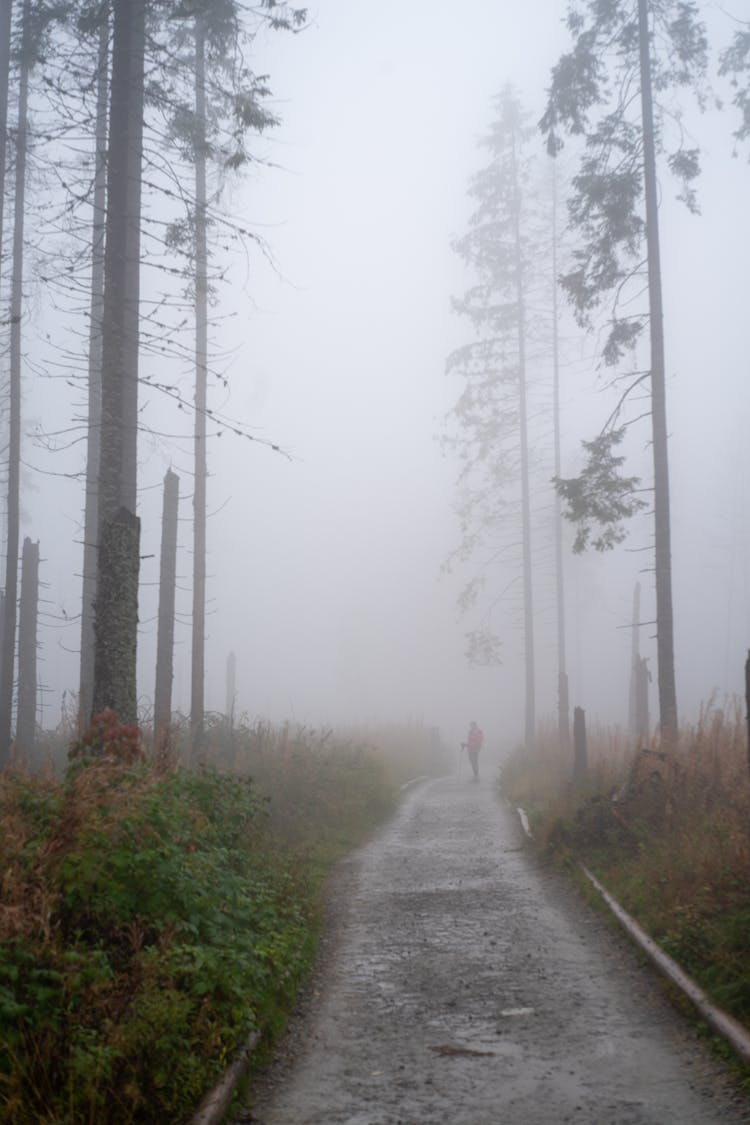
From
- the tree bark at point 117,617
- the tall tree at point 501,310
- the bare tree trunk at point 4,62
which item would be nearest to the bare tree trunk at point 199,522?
the bare tree trunk at point 4,62

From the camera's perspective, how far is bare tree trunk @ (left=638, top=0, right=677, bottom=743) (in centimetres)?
1683

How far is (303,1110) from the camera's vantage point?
5629 millimetres

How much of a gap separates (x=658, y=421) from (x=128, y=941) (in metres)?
14.0

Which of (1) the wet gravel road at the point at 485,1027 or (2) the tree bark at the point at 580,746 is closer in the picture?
(1) the wet gravel road at the point at 485,1027

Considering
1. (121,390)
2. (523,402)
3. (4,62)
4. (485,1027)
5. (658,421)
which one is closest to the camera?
(485,1027)

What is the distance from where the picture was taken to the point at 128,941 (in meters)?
6.27

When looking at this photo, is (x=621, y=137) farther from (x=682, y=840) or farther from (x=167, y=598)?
(x=682, y=840)

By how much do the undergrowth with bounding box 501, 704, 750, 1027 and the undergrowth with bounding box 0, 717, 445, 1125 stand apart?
3.19 meters

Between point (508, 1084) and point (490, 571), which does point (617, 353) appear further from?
point (490, 571)

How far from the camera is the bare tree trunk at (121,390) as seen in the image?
1105 centimetres

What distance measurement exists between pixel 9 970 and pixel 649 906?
6.33 metres

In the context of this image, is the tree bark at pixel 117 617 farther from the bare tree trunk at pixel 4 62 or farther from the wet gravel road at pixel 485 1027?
the bare tree trunk at pixel 4 62

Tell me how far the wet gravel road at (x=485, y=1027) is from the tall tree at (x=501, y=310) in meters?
22.6

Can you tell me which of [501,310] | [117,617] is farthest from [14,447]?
[501,310]
